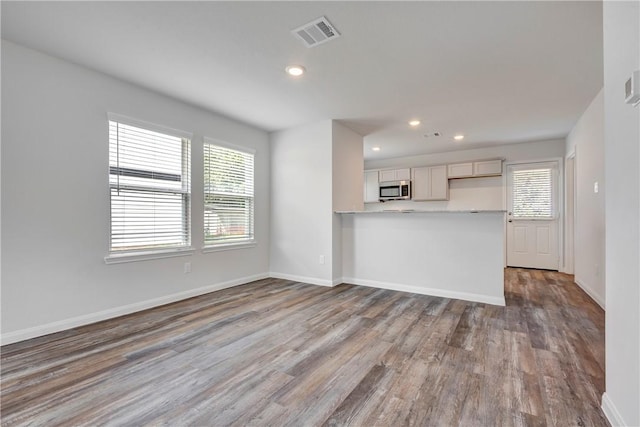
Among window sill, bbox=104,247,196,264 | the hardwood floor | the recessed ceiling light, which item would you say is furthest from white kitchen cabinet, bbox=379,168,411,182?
window sill, bbox=104,247,196,264

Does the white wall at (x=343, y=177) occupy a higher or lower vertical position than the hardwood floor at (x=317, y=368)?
higher

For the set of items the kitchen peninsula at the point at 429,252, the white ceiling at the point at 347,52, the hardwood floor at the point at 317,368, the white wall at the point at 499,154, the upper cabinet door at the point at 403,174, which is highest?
the white ceiling at the point at 347,52

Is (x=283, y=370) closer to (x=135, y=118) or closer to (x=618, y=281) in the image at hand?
(x=618, y=281)

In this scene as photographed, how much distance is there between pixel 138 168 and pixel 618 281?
159 inches

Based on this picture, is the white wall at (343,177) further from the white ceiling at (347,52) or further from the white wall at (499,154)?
the white wall at (499,154)

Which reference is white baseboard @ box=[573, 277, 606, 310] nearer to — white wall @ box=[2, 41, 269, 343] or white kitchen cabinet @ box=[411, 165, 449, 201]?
white kitchen cabinet @ box=[411, 165, 449, 201]

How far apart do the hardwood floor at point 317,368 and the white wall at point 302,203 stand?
130 centimetres

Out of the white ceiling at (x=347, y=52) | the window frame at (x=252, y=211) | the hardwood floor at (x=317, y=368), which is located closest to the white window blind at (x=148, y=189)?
the window frame at (x=252, y=211)

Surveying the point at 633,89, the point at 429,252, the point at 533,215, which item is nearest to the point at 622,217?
the point at 633,89

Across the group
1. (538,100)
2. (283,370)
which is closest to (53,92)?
(283,370)

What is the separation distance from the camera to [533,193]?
5.80 meters

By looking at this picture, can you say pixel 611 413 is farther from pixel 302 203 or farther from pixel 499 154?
pixel 499 154

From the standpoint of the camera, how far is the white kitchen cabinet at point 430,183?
6387 mm

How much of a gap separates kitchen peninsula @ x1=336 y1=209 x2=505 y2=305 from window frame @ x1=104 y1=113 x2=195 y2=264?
2125 millimetres
